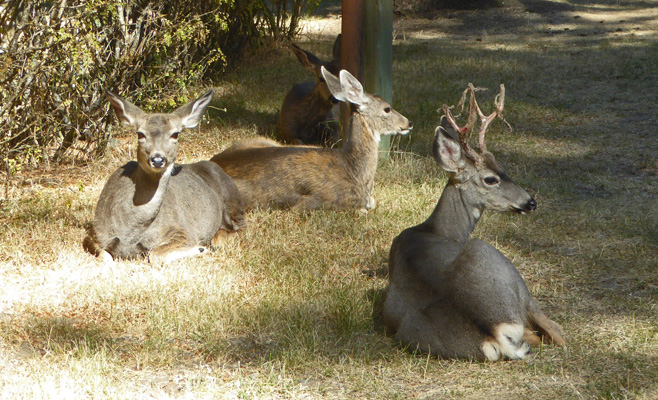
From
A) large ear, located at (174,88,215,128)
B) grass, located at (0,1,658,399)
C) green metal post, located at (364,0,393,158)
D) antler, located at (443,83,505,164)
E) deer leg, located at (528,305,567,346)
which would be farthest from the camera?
green metal post, located at (364,0,393,158)

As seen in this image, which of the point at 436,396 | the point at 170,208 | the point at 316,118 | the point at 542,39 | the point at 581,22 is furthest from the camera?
the point at 581,22

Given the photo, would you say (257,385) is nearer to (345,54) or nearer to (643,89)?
(345,54)

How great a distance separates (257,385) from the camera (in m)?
4.13

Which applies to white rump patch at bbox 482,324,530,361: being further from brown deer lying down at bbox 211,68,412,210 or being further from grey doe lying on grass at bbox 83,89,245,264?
brown deer lying down at bbox 211,68,412,210

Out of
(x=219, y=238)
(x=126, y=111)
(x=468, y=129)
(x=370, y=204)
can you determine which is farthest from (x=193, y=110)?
(x=468, y=129)

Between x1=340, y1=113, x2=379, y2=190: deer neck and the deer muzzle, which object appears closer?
the deer muzzle

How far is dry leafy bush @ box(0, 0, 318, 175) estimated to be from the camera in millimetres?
6676

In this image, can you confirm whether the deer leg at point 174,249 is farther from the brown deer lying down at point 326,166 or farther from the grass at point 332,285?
the brown deer lying down at point 326,166

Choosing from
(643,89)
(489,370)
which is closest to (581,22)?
(643,89)

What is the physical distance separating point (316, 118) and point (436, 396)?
550cm

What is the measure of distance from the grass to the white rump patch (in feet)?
0.24

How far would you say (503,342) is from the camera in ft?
13.9

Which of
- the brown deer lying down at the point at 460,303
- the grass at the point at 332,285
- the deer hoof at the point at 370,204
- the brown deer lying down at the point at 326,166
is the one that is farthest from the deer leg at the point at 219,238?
the brown deer lying down at the point at 460,303

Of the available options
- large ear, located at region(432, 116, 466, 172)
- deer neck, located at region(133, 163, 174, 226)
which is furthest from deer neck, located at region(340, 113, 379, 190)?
deer neck, located at region(133, 163, 174, 226)
